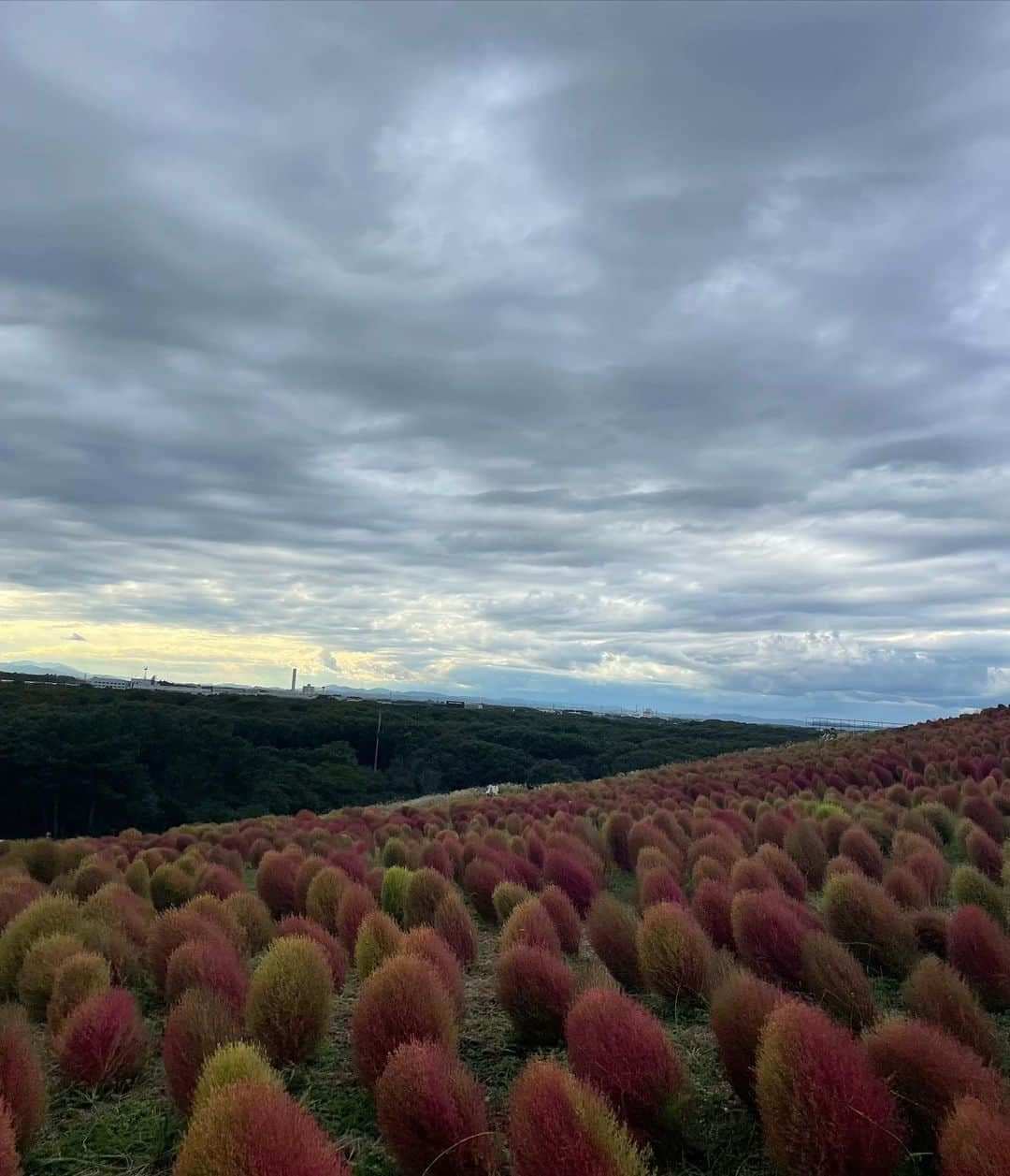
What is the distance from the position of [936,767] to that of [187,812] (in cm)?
3835

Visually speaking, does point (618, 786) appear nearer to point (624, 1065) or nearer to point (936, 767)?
point (936, 767)

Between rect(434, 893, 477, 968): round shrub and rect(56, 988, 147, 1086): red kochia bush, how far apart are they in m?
1.90

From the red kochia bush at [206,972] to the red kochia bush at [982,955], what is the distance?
3528 mm

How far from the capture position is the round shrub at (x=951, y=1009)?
357 cm

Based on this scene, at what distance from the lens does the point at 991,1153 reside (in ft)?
8.02

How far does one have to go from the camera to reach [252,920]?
606cm

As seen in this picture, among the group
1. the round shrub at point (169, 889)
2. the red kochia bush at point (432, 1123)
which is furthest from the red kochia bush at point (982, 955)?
the round shrub at point (169, 889)

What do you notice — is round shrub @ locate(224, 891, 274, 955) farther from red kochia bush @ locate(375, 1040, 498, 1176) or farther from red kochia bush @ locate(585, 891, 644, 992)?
red kochia bush @ locate(375, 1040, 498, 1176)

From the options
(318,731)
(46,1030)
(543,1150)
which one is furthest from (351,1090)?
(318,731)

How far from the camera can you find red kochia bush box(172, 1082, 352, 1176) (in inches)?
92.0

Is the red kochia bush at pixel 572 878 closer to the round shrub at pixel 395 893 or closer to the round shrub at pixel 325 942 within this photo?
the round shrub at pixel 395 893

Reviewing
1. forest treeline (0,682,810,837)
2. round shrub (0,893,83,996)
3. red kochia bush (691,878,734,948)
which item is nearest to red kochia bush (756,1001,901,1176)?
red kochia bush (691,878,734,948)

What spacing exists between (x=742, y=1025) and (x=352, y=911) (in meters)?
3.20

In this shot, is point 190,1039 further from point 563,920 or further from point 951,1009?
point 951,1009
